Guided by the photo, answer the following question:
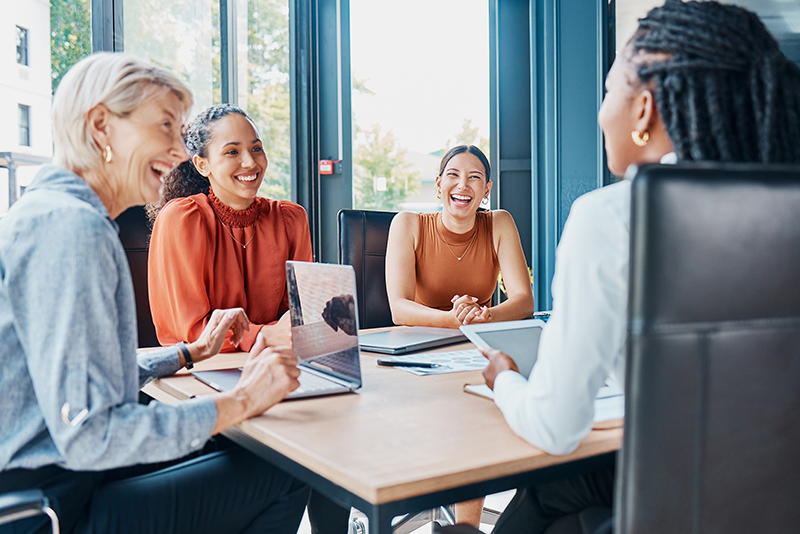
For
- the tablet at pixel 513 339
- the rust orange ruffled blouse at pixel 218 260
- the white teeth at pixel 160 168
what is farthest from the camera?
the rust orange ruffled blouse at pixel 218 260

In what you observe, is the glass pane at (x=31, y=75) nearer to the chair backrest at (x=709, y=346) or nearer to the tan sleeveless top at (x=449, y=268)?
the tan sleeveless top at (x=449, y=268)

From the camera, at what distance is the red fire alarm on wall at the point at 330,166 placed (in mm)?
3977

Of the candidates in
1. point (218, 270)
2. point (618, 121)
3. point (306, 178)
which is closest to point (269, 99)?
point (306, 178)

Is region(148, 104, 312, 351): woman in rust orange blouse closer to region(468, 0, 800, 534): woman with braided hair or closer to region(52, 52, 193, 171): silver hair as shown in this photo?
region(52, 52, 193, 171): silver hair

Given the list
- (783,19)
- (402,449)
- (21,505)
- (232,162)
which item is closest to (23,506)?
(21,505)

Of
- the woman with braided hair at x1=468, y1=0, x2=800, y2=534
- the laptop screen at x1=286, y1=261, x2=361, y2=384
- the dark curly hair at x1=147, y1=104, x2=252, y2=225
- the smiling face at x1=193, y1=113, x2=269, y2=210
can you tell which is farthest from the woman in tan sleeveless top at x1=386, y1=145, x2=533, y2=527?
the woman with braided hair at x1=468, y1=0, x2=800, y2=534

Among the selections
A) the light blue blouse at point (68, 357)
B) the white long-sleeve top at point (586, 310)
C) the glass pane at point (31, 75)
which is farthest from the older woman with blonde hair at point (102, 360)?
the glass pane at point (31, 75)

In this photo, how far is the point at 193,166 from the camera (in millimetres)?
2131

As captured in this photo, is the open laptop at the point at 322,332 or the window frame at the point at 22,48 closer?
the open laptop at the point at 322,332

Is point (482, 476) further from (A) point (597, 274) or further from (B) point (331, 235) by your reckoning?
(B) point (331, 235)

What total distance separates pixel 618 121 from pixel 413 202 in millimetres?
3190

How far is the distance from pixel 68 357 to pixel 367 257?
5.16 ft

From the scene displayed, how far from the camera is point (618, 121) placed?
2.93 feet

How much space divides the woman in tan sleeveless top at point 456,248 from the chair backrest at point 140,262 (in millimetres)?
816
